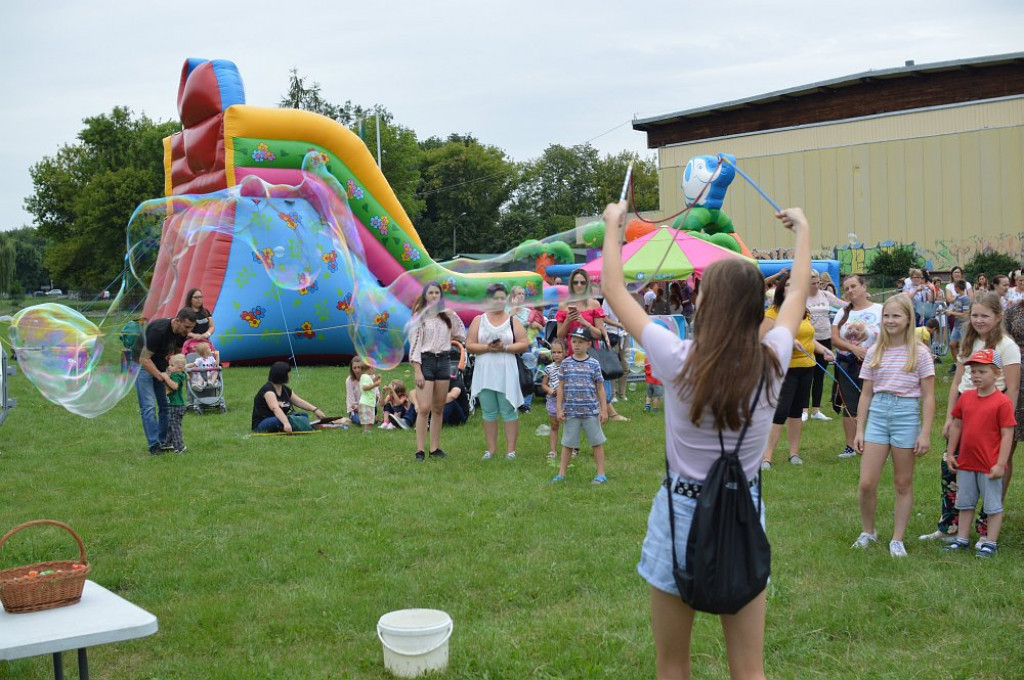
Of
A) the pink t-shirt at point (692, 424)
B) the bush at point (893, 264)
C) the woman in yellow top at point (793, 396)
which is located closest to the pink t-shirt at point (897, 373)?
the woman in yellow top at point (793, 396)

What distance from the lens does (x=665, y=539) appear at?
107 inches

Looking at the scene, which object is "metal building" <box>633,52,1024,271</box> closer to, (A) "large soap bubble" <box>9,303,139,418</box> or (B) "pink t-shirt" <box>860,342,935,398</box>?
(B) "pink t-shirt" <box>860,342,935,398</box>

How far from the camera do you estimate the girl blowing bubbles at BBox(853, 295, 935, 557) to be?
559cm

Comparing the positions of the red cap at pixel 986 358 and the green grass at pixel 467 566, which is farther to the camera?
the red cap at pixel 986 358

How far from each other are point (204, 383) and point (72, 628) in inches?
375

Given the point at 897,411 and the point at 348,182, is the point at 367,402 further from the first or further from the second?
the point at 897,411

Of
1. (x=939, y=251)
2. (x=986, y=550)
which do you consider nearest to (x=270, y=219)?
(x=986, y=550)

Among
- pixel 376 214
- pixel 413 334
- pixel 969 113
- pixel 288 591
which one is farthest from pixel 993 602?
pixel 969 113

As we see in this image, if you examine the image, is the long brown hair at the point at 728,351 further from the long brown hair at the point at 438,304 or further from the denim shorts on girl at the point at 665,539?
the long brown hair at the point at 438,304

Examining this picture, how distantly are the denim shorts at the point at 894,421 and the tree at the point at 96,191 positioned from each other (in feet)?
151

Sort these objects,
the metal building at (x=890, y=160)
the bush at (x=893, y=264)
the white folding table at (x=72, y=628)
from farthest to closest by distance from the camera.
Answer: the metal building at (x=890, y=160) → the bush at (x=893, y=264) → the white folding table at (x=72, y=628)

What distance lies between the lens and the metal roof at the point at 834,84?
3616cm

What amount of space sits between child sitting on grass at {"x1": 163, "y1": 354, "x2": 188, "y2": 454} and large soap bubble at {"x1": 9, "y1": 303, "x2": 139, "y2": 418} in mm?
684

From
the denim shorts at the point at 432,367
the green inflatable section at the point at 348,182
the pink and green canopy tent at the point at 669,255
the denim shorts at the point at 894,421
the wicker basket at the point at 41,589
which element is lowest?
the wicker basket at the point at 41,589
